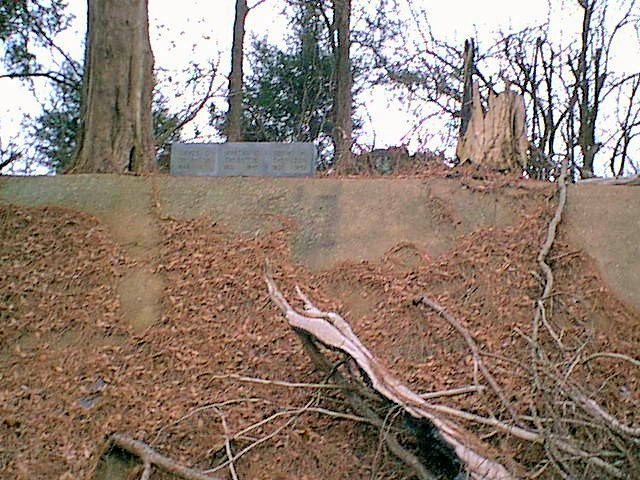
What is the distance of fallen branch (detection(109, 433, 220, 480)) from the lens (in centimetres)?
478

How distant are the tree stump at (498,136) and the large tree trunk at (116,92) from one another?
318 centimetres

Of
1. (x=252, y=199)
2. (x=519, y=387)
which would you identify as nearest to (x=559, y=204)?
(x=519, y=387)

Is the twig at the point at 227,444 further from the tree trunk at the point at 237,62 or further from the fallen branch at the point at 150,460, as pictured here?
the tree trunk at the point at 237,62

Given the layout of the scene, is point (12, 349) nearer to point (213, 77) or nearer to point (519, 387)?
point (519, 387)

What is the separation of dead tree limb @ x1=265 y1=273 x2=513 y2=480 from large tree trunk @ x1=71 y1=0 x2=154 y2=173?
2979 mm

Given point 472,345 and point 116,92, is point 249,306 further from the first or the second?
point 116,92

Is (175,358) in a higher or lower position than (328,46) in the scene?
lower

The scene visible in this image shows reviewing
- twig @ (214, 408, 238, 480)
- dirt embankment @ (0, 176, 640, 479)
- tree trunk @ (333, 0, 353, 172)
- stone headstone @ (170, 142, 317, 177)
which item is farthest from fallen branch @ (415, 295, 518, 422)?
tree trunk @ (333, 0, 353, 172)

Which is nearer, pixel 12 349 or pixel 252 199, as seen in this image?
pixel 12 349

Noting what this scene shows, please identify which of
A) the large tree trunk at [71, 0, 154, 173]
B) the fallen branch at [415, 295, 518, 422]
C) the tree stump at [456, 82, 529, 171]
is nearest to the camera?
the fallen branch at [415, 295, 518, 422]

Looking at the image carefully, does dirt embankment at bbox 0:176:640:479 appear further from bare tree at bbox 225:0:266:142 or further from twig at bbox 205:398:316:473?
bare tree at bbox 225:0:266:142

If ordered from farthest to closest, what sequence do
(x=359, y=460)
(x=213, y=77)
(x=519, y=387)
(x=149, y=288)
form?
(x=213, y=77) → (x=149, y=288) → (x=519, y=387) → (x=359, y=460)

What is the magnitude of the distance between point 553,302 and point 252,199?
2685 millimetres

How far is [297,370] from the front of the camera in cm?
567
